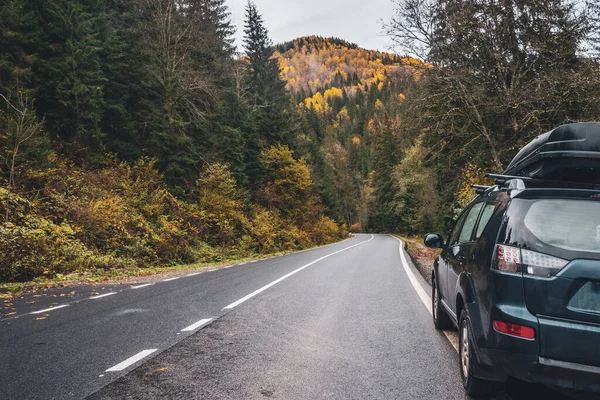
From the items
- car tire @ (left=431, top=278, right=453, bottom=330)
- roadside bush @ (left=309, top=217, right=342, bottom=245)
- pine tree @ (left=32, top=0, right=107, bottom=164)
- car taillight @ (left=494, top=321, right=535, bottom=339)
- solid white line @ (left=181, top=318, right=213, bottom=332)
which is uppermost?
pine tree @ (left=32, top=0, right=107, bottom=164)

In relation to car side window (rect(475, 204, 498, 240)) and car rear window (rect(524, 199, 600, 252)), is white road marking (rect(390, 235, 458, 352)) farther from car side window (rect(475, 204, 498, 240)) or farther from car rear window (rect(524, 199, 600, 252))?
car rear window (rect(524, 199, 600, 252))

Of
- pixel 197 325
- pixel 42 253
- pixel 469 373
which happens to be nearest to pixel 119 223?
pixel 42 253

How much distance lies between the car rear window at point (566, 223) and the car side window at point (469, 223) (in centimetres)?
146

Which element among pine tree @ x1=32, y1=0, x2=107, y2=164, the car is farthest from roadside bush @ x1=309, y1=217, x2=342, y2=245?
the car

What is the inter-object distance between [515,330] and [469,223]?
87.2 inches

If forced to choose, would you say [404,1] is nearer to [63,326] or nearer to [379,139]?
[63,326]

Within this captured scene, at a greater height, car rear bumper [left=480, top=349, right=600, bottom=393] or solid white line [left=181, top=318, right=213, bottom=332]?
car rear bumper [left=480, top=349, right=600, bottom=393]

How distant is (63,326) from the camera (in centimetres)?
561

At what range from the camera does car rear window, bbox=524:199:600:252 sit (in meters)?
2.71

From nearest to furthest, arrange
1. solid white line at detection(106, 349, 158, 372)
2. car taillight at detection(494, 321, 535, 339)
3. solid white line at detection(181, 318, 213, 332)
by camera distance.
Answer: car taillight at detection(494, 321, 535, 339) < solid white line at detection(106, 349, 158, 372) < solid white line at detection(181, 318, 213, 332)

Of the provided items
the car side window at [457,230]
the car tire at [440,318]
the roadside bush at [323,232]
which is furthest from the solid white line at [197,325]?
the roadside bush at [323,232]

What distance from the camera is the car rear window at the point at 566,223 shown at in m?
2.71

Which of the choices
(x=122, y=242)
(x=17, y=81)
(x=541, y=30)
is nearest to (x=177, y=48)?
(x=17, y=81)

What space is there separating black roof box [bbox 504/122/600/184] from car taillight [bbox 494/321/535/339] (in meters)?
1.46
